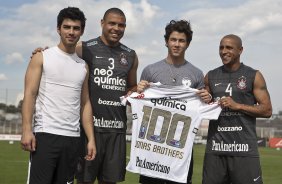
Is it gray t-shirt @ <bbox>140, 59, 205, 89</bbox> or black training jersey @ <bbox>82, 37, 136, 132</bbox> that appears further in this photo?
gray t-shirt @ <bbox>140, 59, 205, 89</bbox>

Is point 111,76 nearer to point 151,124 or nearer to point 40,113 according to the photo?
point 151,124

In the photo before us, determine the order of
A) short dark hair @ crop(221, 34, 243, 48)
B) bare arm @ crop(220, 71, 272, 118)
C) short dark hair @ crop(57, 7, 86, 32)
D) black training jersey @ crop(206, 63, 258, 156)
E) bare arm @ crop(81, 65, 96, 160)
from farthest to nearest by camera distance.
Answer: short dark hair @ crop(221, 34, 243, 48) < black training jersey @ crop(206, 63, 258, 156) < bare arm @ crop(220, 71, 272, 118) < bare arm @ crop(81, 65, 96, 160) < short dark hair @ crop(57, 7, 86, 32)

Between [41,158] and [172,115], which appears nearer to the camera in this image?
[41,158]

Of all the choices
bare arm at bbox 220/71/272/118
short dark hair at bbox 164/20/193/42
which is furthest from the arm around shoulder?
bare arm at bbox 220/71/272/118

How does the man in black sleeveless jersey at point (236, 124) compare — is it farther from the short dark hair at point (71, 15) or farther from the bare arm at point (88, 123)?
the short dark hair at point (71, 15)

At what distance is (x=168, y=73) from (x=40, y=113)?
5.92 ft

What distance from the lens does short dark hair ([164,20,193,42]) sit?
19.3 feet

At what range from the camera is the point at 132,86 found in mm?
6137

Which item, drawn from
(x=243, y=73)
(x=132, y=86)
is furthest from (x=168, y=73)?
(x=243, y=73)

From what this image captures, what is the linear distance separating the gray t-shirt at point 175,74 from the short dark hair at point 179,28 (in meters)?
0.35

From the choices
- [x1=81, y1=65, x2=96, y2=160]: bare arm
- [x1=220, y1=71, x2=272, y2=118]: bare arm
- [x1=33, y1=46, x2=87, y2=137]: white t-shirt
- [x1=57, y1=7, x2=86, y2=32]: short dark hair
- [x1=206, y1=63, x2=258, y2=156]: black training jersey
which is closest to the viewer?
[x1=33, y1=46, x2=87, y2=137]: white t-shirt

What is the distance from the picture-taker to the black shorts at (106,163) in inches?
226

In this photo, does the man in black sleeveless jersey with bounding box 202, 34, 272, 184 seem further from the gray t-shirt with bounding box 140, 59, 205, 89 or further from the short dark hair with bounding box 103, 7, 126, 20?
the short dark hair with bounding box 103, 7, 126, 20

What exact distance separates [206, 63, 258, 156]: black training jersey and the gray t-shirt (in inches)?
11.8
